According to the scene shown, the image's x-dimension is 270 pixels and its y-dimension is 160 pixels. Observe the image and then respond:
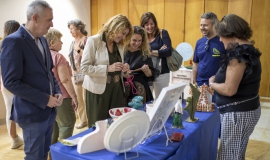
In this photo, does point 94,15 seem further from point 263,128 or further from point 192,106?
point 192,106

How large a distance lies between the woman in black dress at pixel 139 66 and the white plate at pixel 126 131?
105cm

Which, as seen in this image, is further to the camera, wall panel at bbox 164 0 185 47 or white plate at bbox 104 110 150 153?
wall panel at bbox 164 0 185 47

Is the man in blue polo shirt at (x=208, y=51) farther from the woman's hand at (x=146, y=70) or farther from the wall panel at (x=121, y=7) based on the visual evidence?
the wall panel at (x=121, y=7)

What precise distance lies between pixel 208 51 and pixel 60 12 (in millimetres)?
3191

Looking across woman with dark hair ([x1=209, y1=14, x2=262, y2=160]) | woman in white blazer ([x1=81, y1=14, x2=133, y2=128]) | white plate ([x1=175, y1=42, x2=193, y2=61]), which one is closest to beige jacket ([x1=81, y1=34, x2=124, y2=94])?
woman in white blazer ([x1=81, y1=14, x2=133, y2=128])

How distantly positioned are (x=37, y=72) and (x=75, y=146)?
1.75ft

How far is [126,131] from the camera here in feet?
3.78

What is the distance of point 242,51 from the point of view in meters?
1.55

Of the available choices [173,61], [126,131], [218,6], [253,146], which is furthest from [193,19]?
[126,131]

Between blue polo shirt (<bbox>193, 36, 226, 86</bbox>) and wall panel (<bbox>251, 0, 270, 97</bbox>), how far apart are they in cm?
226

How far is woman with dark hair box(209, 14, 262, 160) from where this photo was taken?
157 cm

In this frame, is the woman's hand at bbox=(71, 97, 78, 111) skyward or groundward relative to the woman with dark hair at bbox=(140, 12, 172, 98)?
→ groundward

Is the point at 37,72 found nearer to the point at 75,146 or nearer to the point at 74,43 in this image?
the point at 75,146

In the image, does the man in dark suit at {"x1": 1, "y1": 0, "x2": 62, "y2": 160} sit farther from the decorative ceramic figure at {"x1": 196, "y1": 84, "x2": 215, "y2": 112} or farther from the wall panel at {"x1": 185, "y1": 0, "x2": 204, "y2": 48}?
the wall panel at {"x1": 185, "y1": 0, "x2": 204, "y2": 48}
